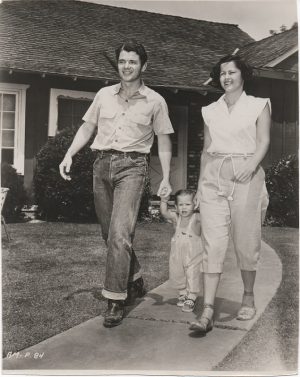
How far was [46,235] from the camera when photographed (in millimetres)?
5488

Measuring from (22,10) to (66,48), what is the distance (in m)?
Answer: 2.32

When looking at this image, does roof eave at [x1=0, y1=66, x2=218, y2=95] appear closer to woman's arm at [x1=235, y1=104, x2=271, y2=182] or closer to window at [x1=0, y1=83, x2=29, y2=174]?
window at [x1=0, y1=83, x2=29, y2=174]

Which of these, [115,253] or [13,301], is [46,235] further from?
[115,253]

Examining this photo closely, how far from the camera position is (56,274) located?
3988mm

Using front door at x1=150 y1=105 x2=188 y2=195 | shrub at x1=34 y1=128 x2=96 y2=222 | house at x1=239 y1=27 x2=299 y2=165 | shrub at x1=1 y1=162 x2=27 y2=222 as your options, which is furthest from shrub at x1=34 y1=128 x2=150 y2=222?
front door at x1=150 y1=105 x2=188 y2=195

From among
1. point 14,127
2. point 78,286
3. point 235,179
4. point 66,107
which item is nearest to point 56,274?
point 78,286

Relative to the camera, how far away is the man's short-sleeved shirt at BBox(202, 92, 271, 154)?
2762 millimetres

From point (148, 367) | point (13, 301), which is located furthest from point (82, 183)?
point (148, 367)

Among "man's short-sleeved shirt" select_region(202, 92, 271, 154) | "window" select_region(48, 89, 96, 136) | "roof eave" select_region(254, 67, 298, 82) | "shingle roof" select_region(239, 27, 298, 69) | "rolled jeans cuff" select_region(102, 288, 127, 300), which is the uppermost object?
"shingle roof" select_region(239, 27, 298, 69)

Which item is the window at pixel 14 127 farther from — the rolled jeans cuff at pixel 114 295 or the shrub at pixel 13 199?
the rolled jeans cuff at pixel 114 295

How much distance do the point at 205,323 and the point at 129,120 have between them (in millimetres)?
1159

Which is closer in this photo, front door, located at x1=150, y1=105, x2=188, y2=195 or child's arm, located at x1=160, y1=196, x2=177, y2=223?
child's arm, located at x1=160, y1=196, x2=177, y2=223

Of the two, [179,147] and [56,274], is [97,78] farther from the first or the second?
[56,274]

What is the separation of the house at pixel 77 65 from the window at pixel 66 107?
2cm
